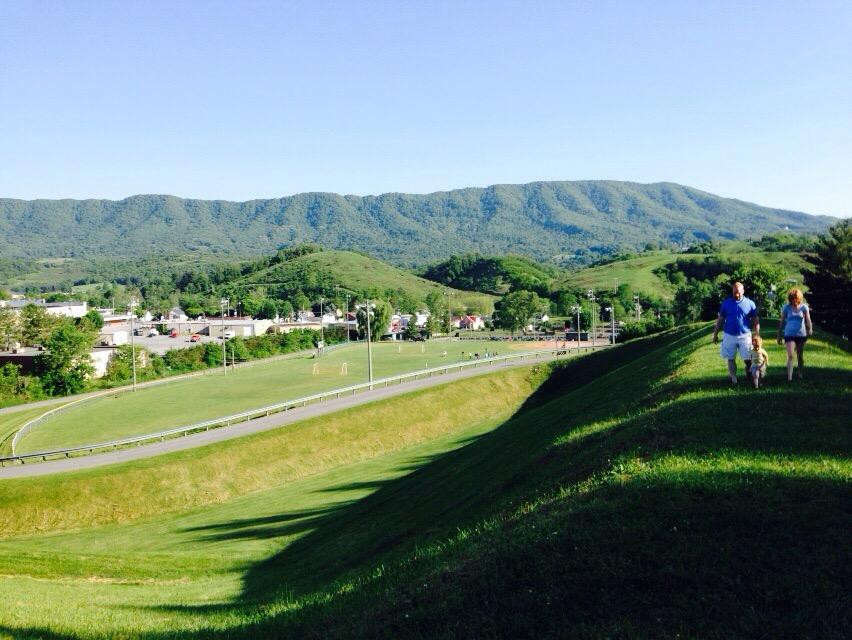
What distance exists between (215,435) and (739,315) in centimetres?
3467

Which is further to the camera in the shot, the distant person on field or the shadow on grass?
the distant person on field

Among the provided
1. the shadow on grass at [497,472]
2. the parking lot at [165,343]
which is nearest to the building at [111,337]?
the parking lot at [165,343]

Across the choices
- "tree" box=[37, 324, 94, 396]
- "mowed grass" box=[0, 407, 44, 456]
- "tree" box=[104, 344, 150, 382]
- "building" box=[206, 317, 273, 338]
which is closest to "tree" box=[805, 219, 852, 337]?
"mowed grass" box=[0, 407, 44, 456]

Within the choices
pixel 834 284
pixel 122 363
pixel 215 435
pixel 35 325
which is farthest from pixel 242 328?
pixel 834 284

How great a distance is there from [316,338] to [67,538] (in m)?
96.5

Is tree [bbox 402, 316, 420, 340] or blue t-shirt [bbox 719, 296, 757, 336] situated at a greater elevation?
blue t-shirt [bbox 719, 296, 757, 336]

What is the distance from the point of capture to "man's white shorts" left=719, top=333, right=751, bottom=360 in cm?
1543

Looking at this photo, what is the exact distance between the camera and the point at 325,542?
2234cm

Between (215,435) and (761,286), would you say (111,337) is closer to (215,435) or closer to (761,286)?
(215,435)

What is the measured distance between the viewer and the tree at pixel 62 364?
75.9 meters

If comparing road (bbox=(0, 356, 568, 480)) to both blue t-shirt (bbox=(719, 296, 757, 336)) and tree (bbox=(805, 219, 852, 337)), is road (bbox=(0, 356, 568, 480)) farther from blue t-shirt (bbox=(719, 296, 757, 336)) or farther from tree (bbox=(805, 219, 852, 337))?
blue t-shirt (bbox=(719, 296, 757, 336))

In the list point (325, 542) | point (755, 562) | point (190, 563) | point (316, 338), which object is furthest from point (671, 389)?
point (316, 338)

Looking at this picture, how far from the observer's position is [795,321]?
15891mm

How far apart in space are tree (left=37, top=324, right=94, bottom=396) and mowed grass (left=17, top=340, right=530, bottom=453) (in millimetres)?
10109
